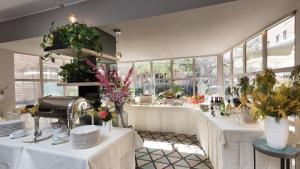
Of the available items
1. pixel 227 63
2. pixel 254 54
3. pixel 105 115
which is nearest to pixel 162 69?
pixel 227 63

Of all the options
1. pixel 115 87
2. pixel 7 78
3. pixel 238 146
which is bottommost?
pixel 238 146

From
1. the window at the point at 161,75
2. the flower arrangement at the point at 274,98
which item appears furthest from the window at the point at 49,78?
the flower arrangement at the point at 274,98

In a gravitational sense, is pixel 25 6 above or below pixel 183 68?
above

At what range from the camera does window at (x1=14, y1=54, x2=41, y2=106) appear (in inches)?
156

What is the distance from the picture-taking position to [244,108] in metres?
2.22

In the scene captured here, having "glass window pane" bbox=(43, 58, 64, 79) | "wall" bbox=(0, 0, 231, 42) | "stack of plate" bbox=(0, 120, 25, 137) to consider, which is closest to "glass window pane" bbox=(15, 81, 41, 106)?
"glass window pane" bbox=(43, 58, 64, 79)

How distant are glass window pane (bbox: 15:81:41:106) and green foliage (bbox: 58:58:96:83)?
2.61 metres

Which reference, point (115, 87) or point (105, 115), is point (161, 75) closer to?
point (115, 87)

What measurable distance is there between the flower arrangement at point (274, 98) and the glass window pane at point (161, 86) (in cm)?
374

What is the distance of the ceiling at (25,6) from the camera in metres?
2.40

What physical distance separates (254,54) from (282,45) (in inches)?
31.2

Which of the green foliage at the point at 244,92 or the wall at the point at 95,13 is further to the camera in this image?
the green foliage at the point at 244,92

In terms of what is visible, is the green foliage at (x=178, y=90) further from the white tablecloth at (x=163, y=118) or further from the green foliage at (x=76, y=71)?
the green foliage at (x=76, y=71)

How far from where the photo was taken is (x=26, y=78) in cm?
416
